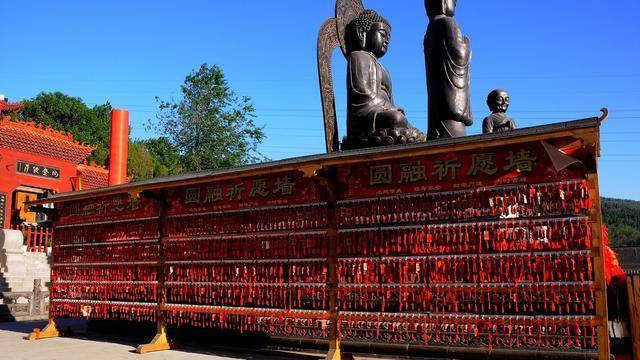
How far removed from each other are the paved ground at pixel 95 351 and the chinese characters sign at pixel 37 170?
12.5m

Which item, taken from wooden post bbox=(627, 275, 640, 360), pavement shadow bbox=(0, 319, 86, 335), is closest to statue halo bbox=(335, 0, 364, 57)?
wooden post bbox=(627, 275, 640, 360)

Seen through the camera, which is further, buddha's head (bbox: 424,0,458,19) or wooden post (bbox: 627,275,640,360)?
buddha's head (bbox: 424,0,458,19)

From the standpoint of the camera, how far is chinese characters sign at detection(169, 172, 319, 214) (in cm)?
727

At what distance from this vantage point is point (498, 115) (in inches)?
351

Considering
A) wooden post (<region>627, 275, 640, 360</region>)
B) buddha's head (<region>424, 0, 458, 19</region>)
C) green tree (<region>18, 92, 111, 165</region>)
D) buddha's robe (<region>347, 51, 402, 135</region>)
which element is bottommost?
wooden post (<region>627, 275, 640, 360</region>)

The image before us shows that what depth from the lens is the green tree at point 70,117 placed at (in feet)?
123

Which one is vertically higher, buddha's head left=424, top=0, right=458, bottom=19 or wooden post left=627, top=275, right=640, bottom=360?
buddha's head left=424, top=0, right=458, bottom=19

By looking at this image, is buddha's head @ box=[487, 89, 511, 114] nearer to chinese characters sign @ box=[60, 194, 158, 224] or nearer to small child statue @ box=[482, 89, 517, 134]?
small child statue @ box=[482, 89, 517, 134]

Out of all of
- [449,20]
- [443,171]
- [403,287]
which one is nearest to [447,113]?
[449,20]

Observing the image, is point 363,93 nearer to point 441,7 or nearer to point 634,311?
point 441,7

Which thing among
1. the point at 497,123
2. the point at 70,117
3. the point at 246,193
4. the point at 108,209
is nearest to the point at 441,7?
the point at 497,123

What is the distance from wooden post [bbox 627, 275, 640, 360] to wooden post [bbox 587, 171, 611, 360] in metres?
0.32

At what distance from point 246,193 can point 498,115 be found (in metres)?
4.17

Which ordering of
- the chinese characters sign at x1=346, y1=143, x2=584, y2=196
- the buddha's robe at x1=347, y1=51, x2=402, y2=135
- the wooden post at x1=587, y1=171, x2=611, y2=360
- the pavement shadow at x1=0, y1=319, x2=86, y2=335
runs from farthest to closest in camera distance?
the pavement shadow at x1=0, y1=319, x2=86, y2=335
the buddha's robe at x1=347, y1=51, x2=402, y2=135
the chinese characters sign at x1=346, y1=143, x2=584, y2=196
the wooden post at x1=587, y1=171, x2=611, y2=360
